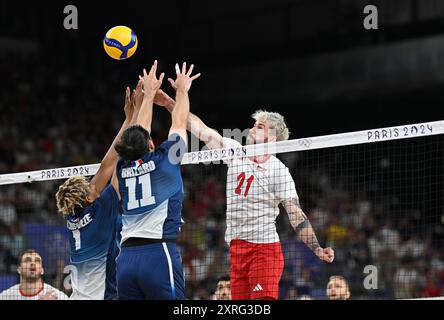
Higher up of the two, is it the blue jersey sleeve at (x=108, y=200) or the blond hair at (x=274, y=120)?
the blond hair at (x=274, y=120)

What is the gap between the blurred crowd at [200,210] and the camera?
20.8 m

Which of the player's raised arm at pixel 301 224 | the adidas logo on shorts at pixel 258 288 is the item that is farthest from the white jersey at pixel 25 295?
the player's raised arm at pixel 301 224

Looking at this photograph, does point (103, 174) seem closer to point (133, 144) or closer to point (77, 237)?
point (77, 237)

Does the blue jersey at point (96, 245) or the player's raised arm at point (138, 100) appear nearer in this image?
the blue jersey at point (96, 245)

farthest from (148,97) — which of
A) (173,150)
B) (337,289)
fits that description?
(337,289)

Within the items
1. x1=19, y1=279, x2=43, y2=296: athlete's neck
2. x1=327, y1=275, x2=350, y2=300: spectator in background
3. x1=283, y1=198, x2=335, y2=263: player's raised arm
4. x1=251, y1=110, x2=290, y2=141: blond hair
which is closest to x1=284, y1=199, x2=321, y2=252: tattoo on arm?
x1=283, y1=198, x2=335, y2=263: player's raised arm

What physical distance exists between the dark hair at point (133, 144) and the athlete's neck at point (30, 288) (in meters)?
4.63

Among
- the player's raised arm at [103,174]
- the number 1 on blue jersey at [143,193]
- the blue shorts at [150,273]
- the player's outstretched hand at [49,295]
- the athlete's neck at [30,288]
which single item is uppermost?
the player's raised arm at [103,174]

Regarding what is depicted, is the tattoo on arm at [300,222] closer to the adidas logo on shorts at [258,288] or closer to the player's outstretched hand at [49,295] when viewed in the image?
the adidas logo on shorts at [258,288]

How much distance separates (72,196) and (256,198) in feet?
6.98

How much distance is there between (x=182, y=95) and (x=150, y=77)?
0.47 m

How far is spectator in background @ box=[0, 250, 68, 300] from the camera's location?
12.7 m

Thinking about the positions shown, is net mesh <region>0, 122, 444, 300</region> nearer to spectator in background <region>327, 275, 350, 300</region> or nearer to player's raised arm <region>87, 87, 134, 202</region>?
spectator in background <region>327, 275, 350, 300</region>

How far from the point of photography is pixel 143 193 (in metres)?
8.84
